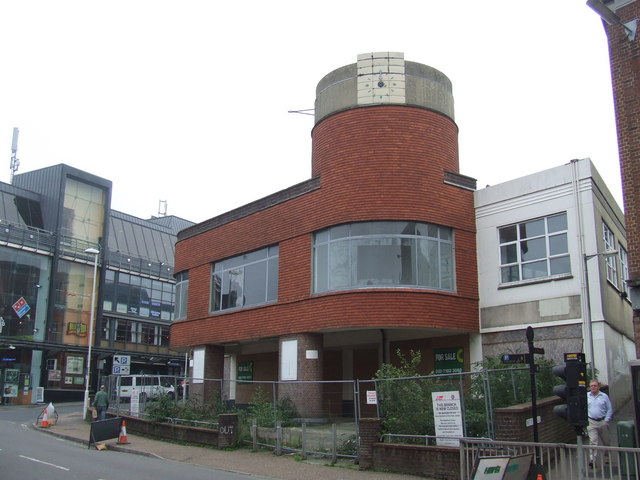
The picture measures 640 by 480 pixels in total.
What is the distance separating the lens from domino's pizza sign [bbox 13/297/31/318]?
143 ft

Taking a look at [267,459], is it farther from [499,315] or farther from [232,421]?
[499,315]

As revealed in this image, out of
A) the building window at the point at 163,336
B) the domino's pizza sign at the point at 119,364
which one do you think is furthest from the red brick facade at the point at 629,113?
the building window at the point at 163,336

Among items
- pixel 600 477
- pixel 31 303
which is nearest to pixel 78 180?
pixel 31 303

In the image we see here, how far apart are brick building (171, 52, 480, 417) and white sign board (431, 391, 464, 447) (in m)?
5.99

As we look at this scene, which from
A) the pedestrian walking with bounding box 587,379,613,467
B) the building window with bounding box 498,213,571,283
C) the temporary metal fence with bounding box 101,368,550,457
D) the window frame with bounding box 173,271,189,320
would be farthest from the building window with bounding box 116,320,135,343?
the pedestrian walking with bounding box 587,379,613,467

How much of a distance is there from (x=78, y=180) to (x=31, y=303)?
991 centimetres

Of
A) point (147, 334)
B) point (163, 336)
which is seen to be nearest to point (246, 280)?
point (147, 334)

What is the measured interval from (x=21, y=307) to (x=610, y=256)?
36.8 metres

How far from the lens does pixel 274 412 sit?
1895cm

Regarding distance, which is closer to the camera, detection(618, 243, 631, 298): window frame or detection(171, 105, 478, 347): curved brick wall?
detection(171, 105, 478, 347): curved brick wall

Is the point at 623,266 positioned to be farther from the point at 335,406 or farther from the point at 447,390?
the point at 447,390

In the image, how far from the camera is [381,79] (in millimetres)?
22250

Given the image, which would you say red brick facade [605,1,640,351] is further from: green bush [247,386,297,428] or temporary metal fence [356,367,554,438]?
green bush [247,386,297,428]

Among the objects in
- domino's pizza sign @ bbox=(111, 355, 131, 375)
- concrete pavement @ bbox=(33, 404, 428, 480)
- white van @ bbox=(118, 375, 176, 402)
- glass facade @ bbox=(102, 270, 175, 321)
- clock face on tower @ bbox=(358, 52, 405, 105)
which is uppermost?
clock face on tower @ bbox=(358, 52, 405, 105)
